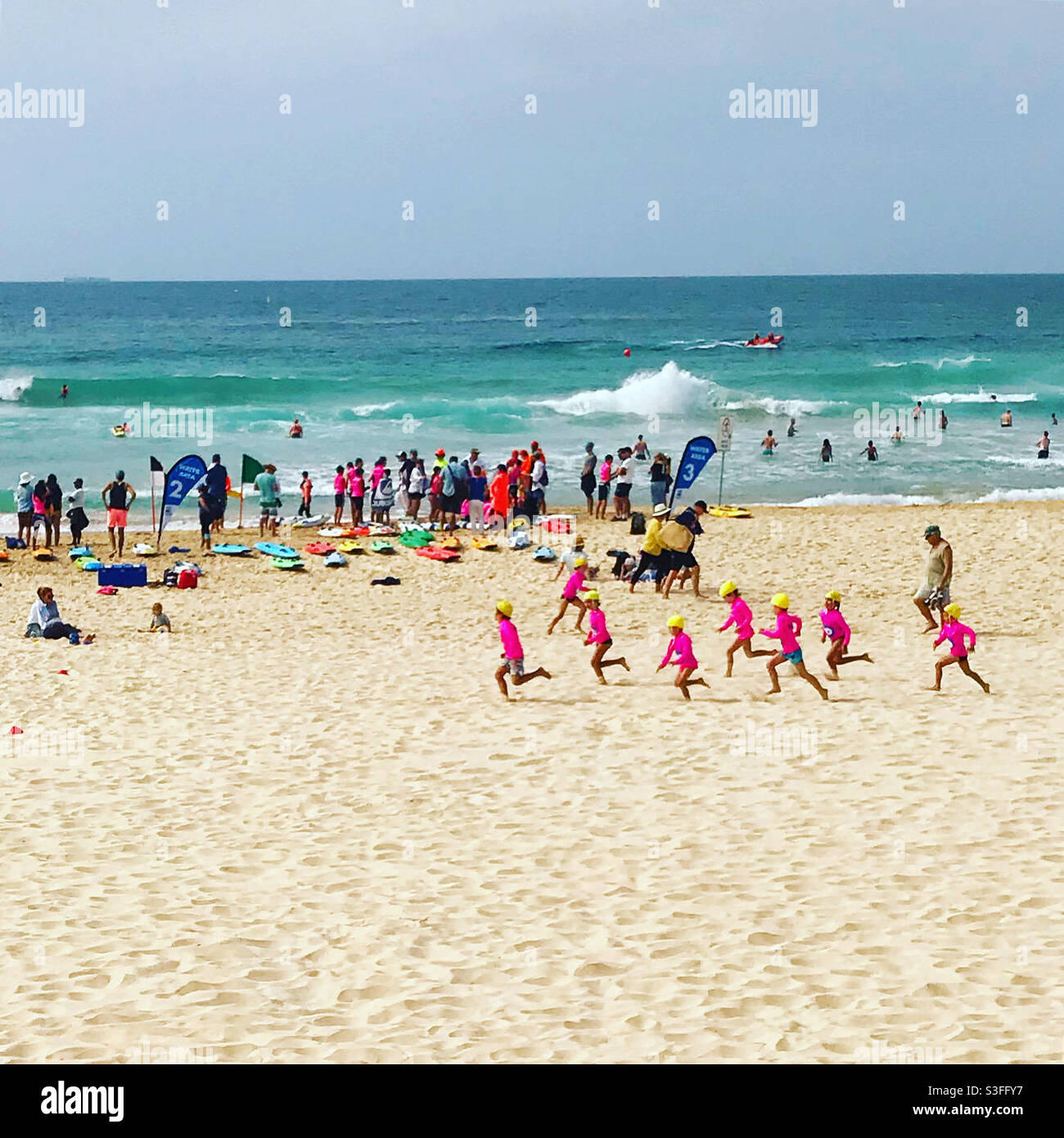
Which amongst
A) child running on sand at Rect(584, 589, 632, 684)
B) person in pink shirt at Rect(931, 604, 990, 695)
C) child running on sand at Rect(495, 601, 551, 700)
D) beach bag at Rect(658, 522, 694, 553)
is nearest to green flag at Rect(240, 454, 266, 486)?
beach bag at Rect(658, 522, 694, 553)

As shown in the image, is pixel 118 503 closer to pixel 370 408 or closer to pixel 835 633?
pixel 835 633

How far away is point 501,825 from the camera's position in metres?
9.35

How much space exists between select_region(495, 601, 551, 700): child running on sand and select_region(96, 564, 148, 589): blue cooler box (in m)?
8.10

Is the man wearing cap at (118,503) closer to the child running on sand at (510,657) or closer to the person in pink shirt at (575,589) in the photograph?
the person in pink shirt at (575,589)

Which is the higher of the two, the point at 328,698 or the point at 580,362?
the point at 580,362

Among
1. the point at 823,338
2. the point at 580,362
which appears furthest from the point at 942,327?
the point at 580,362

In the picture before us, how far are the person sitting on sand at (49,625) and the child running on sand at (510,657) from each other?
5616mm

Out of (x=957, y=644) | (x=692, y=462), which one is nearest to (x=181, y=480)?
(x=692, y=462)

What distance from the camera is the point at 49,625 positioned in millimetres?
15641

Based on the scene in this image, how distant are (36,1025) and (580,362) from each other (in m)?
56.4

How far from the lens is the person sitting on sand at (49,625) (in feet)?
51.2

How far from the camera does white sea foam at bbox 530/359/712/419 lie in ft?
140

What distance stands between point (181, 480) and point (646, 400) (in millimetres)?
25677
